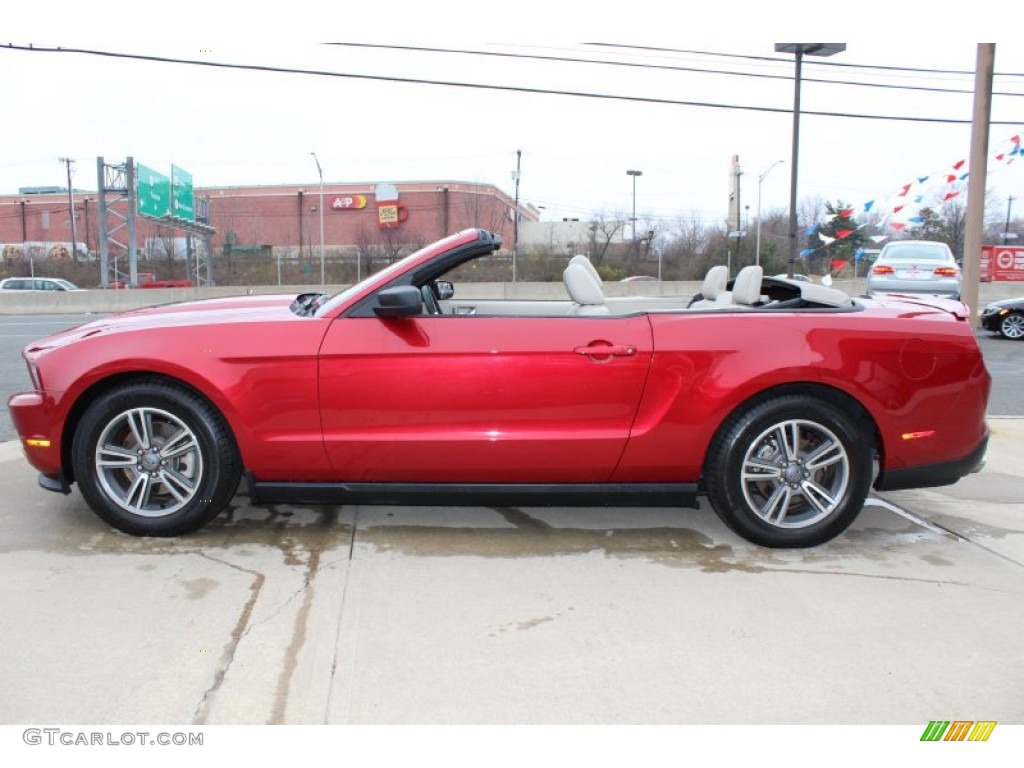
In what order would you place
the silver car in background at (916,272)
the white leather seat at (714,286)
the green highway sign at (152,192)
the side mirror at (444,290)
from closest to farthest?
1. the white leather seat at (714,286)
2. the side mirror at (444,290)
3. the silver car in background at (916,272)
4. the green highway sign at (152,192)

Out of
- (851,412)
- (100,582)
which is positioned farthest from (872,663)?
(100,582)

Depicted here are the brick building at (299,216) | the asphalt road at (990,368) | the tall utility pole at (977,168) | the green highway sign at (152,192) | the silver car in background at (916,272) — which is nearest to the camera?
the tall utility pole at (977,168)

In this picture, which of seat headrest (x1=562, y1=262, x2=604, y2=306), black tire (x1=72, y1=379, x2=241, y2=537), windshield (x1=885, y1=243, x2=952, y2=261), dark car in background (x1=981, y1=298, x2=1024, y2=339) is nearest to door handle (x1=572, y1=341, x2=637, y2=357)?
seat headrest (x1=562, y1=262, x2=604, y2=306)

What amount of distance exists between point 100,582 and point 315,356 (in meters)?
1.31

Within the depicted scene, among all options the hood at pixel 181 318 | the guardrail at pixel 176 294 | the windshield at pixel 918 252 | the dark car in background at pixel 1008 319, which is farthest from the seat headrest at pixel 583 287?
the guardrail at pixel 176 294

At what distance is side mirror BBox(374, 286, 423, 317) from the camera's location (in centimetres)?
353

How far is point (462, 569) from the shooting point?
3.52 meters

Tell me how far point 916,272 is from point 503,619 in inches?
510

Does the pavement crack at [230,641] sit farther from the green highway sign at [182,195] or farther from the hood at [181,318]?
the green highway sign at [182,195]

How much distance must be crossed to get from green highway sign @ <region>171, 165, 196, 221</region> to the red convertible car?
38.7 meters

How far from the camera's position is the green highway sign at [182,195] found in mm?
38662

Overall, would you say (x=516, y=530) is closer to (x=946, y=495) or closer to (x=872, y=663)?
(x=872, y=663)

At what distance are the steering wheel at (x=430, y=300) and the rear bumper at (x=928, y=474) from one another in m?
2.42

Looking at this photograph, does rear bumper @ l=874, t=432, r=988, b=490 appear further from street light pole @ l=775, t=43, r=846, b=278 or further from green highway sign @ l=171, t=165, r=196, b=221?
green highway sign @ l=171, t=165, r=196, b=221
